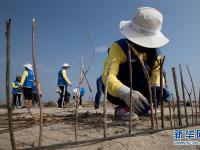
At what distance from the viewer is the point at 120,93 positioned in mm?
3012

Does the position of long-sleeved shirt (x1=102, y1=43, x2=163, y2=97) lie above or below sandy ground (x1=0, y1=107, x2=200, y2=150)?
above

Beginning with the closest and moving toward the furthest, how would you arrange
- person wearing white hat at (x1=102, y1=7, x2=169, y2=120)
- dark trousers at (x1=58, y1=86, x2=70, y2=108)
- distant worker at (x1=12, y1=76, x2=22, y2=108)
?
1. person wearing white hat at (x1=102, y1=7, x2=169, y2=120)
2. dark trousers at (x1=58, y1=86, x2=70, y2=108)
3. distant worker at (x1=12, y1=76, x2=22, y2=108)

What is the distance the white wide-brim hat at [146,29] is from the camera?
3230 millimetres

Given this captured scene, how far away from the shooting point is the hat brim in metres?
3.21

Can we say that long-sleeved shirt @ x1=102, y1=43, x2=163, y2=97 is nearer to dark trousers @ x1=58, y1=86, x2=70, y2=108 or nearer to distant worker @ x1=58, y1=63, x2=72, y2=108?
A: dark trousers @ x1=58, y1=86, x2=70, y2=108

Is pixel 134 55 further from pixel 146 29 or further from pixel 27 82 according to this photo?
pixel 27 82

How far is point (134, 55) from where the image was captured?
3.45 metres

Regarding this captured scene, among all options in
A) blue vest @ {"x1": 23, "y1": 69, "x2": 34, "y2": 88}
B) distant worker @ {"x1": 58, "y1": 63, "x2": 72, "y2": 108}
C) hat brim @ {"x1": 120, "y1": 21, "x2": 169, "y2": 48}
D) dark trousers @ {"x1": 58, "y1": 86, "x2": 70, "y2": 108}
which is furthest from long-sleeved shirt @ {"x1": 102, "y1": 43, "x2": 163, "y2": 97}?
blue vest @ {"x1": 23, "y1": 69, "x2": 34, "y2": 88}

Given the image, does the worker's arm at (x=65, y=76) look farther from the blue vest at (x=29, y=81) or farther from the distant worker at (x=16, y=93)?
the distant worker at (x=16, y=93)

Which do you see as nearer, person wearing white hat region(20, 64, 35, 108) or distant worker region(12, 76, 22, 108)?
person wearing white hat region(20, 64, 35, 108)

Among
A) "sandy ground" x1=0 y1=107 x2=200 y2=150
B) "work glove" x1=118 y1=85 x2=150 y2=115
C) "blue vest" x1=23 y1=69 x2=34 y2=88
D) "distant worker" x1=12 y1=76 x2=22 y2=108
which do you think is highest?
"blue vest" x1=23 y1=69 x2=34 y2=88

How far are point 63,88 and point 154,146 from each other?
726 cm

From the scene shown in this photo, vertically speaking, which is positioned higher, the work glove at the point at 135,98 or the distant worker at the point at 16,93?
the distant worker at the point at 16,93

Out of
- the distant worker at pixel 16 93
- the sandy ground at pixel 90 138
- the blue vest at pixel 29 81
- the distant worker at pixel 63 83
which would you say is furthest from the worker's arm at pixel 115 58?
the distant worker at pixel 16 93
